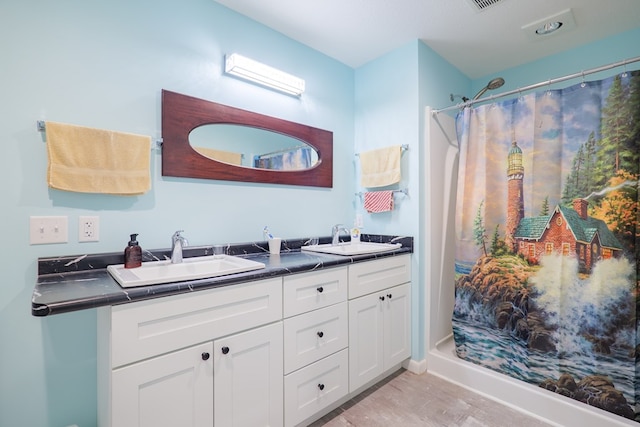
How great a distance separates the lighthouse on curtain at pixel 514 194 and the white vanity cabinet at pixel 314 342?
1106mm

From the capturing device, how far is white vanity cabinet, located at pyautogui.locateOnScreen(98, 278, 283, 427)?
97 centimetres

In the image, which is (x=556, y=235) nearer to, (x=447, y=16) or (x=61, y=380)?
(x=447, y=16)

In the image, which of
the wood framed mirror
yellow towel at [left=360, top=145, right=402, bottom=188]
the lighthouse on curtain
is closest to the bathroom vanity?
the wood framed mirror

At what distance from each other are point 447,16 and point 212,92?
1.55 m

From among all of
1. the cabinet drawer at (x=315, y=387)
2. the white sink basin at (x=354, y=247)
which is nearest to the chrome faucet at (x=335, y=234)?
the white sink basin at (x=354, y=247)

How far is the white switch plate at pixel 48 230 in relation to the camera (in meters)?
1.22

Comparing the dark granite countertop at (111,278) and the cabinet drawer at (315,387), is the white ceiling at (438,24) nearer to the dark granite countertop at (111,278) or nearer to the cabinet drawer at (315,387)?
the dark granite countertop at (111,278)

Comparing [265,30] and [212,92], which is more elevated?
[265,30]

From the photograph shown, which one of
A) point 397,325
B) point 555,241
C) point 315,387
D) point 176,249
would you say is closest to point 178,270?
point 176,249

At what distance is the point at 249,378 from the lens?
4.11 ft

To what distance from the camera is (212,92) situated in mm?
1731

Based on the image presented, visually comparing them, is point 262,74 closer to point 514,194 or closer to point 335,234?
point 335,234

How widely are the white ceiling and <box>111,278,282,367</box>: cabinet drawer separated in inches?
64.5

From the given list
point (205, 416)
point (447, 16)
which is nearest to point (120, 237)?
point (205, 416)
